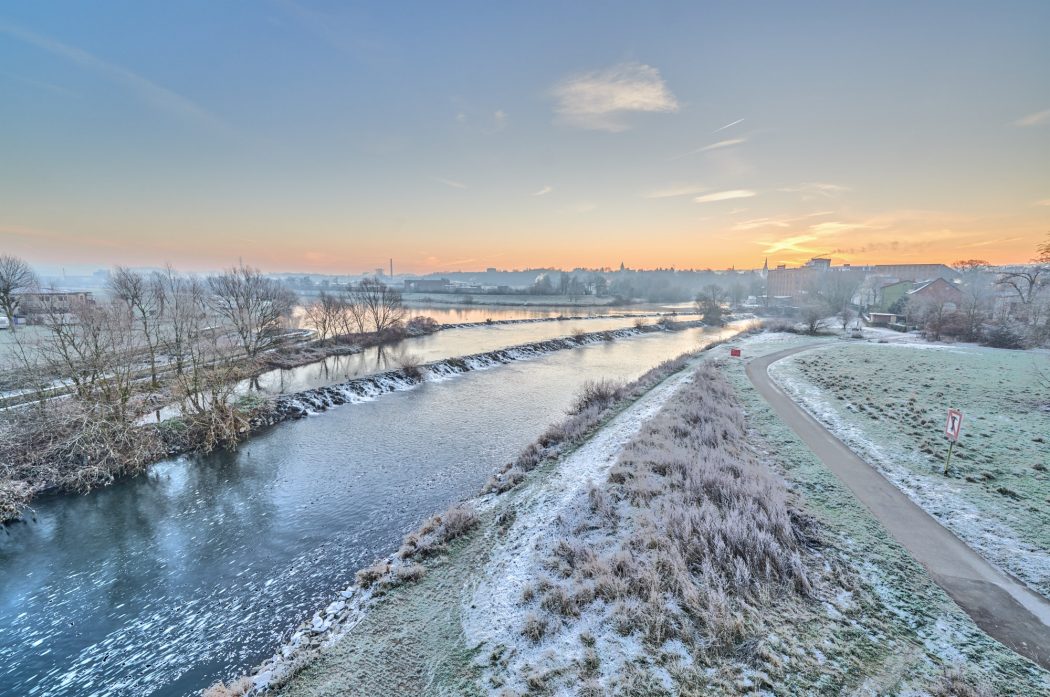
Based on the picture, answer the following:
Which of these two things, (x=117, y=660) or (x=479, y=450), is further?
(x=479, y=450)

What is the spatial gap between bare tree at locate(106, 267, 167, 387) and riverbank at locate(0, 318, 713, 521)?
15.6ft

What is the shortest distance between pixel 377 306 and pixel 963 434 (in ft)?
183

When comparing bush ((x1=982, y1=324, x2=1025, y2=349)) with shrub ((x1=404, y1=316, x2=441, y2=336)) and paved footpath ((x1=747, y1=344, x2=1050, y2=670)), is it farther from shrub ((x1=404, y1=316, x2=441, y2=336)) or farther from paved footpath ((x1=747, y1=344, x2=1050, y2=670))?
shrub ((x1=404, y1=316, x2=441, y2=336))

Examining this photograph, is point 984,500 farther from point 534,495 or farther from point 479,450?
point 479,450

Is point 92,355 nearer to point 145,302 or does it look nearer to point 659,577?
point 145,302

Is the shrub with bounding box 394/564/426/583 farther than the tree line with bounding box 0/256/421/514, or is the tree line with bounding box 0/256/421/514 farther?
the tree line with bounding box 0/256/421/514

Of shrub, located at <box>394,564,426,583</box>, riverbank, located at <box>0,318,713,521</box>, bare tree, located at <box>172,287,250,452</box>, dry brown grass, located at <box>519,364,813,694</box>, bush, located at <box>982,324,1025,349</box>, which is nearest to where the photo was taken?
dry brown grass, located at <box>519,364,813,694</box>

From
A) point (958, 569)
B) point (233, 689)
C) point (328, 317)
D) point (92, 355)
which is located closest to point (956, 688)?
point (958, 569)

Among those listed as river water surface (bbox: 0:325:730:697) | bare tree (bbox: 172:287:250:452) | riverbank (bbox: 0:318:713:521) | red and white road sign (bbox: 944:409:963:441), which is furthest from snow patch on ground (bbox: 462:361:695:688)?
riverbank (bbox: 0:318:713:521)

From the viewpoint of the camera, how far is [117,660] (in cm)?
866

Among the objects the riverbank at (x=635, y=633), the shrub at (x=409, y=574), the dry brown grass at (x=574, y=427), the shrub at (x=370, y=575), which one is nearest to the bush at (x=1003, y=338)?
the dry brown grass at (x=574, y=427)

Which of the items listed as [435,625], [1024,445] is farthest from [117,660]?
[1024,445]

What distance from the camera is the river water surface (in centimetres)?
873

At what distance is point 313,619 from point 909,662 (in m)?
11.4
